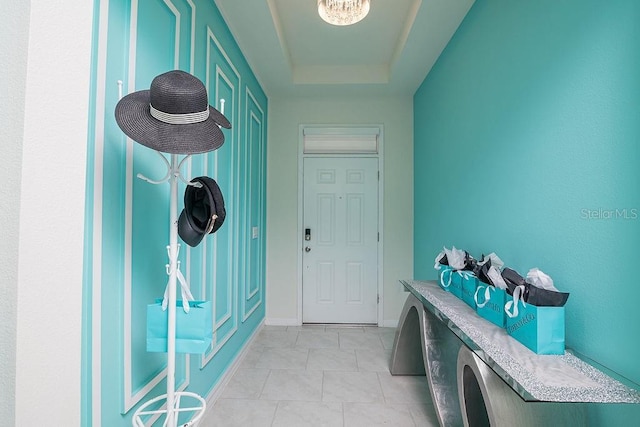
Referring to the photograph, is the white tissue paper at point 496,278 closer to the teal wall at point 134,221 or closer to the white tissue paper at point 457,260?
the white tissue paper at point 457,260

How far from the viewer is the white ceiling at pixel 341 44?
2.21m

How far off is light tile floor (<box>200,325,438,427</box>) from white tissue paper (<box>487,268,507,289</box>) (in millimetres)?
1057

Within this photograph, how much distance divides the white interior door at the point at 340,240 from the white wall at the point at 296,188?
0.14 m

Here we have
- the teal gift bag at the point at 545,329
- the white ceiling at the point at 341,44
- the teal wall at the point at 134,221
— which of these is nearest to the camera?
the teal wall at the point at 134,221

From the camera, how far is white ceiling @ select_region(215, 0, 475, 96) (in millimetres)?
2213

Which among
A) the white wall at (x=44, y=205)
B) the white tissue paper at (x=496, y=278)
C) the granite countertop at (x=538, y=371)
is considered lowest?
the granite countertop at (x=538, y=371)

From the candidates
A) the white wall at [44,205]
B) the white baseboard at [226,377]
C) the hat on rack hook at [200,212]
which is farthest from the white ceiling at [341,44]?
the white baseboard at [226,377]

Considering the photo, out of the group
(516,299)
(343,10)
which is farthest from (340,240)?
(516,299)

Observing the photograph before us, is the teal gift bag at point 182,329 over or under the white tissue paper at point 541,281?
under

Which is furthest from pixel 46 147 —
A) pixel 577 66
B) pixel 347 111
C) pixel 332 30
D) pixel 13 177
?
pixel 347 111

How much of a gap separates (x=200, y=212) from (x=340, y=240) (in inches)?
103

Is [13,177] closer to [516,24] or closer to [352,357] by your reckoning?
[516,24]

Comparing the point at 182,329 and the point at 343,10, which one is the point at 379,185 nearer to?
the point at 343,10

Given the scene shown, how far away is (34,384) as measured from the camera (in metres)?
0.64
